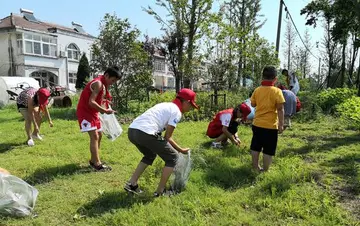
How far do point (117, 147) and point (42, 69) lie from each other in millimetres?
26900

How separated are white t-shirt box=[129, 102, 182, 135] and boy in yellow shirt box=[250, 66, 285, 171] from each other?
1.57 m

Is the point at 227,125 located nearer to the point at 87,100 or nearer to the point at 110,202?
the point at 87,100

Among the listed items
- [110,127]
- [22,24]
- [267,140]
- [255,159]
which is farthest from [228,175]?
[22,24]

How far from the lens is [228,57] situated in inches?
498

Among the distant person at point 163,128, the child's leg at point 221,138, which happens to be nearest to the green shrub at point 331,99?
the child's leg at point 221,138

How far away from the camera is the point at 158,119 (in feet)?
12.7

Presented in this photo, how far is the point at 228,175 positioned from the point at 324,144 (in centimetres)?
330

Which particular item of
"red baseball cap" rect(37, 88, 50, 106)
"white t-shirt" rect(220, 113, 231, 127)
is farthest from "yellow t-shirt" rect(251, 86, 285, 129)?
"red baseball cap" rect(37, 88, 50, 106)

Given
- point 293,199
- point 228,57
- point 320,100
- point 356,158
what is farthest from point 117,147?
point 320,100

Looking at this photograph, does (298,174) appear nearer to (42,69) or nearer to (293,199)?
(293,199)

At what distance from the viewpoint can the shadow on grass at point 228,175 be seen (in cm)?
454

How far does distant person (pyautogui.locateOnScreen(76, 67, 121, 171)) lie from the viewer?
490 cm

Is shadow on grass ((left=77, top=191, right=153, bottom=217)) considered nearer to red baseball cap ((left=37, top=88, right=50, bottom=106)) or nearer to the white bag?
the white bag

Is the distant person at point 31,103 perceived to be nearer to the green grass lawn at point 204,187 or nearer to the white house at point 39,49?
the green grass lawn at point 204,187
